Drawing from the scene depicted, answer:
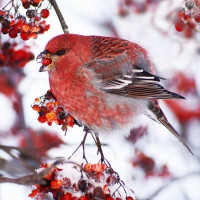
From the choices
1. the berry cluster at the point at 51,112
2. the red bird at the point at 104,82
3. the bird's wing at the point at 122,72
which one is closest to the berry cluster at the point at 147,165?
the red bird at the point at 104,82

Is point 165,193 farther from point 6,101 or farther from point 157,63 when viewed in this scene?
point 6,101

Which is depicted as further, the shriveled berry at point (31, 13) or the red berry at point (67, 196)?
the shriveled berry at point (31, 13)

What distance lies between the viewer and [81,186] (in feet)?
6.69

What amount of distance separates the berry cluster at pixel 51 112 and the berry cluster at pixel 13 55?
46 cm

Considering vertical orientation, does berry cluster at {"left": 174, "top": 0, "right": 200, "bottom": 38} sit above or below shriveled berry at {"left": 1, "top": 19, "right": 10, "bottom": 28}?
above

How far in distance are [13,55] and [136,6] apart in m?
1.43

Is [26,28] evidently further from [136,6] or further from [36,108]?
[136,6]

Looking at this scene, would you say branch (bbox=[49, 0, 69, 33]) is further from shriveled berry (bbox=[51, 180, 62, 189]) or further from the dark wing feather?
shriveled berry (bbox=[51, 180, 62, 189])

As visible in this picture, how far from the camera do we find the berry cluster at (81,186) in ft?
6.58

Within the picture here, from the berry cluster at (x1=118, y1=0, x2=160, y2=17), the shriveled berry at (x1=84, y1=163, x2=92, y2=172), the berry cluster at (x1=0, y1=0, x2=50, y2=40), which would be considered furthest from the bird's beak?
the berry cluster at (x1=118, y1=0, x2=160, y2=17)

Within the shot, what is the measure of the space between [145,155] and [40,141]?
85cm

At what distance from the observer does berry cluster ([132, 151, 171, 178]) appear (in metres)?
3.49

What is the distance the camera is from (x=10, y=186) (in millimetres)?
3459

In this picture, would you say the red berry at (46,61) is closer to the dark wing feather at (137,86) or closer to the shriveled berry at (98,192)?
the dark wing feather at (137,86)
